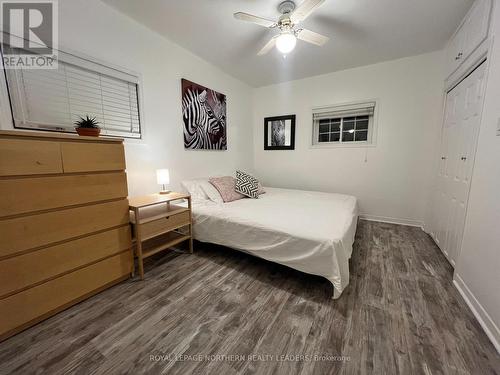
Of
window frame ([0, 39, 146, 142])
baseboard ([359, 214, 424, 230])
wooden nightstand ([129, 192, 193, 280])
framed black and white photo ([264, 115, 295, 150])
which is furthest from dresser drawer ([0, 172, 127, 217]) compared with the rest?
baseboard ([359, 214, 424, 230])

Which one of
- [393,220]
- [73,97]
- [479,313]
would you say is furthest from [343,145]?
[73,97]

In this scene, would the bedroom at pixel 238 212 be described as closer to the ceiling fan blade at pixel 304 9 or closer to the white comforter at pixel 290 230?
the white comforter at pixel 290 230

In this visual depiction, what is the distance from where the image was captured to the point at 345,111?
11.0 ft

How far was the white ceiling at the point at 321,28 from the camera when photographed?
6.08 ft

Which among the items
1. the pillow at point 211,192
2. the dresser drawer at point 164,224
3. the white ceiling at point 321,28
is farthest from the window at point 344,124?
the dresser drawer at point 164,224

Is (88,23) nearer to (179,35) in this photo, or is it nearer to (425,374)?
(179,35)

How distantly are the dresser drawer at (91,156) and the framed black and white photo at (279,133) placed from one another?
9.75ft

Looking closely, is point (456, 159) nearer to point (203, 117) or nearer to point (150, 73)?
point (203, 117)

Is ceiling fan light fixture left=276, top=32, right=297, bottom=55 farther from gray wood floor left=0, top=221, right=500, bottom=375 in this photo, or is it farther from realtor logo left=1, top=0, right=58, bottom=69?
gray wood floor left=0, top=221, right=500, bottom=375

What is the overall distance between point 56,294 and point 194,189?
5.38 feet

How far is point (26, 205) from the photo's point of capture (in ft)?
3.96

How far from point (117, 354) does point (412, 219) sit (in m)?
3.87

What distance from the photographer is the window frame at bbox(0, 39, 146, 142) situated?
1.43 m

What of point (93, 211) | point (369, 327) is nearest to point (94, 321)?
point (93, 211)
